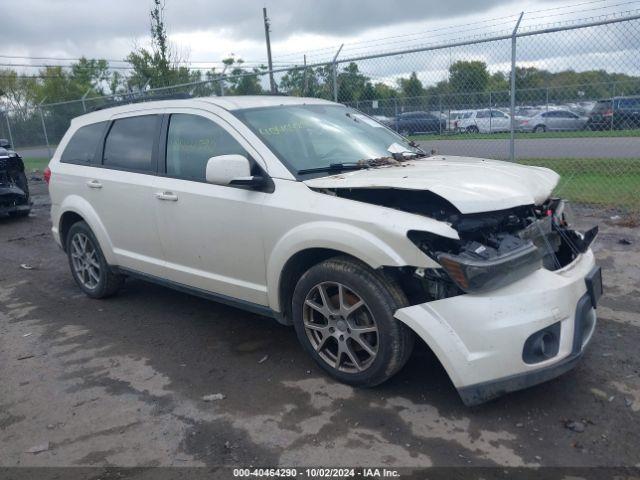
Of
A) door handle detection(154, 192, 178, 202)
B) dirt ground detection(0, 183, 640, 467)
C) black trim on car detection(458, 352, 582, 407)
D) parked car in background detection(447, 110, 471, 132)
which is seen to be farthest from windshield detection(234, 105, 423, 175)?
parked car in background detection(447, 110, 471, 132)

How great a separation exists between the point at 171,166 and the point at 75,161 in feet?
5.44

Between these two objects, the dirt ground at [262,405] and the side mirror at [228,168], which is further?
the side mirror at [228,168]

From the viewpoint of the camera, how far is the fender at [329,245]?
3207 millimetres

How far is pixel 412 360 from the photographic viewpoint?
3896mm

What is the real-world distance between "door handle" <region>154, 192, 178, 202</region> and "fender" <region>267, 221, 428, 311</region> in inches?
41.2

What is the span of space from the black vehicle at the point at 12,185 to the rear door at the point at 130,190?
5768 millimetres

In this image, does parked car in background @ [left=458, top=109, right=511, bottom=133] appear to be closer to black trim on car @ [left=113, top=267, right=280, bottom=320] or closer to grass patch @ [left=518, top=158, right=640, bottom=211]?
grass patch @ [left=518, top=158, right=640, bottom=211]

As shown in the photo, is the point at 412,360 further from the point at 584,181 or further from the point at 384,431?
the point at 584,181

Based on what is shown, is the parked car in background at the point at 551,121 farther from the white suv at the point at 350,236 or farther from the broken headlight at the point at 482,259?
the broken headlight at the point at 482,259

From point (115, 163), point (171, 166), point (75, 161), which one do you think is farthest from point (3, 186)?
point (171, 166)

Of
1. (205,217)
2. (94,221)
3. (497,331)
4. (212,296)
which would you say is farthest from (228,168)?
(94,221)

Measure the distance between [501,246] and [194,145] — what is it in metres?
2.48

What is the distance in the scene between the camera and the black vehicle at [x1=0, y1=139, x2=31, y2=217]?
10062 mm

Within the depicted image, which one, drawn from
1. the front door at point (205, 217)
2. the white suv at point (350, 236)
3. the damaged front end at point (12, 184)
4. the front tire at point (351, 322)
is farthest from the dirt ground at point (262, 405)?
the damaged front end at point (12, 184)
